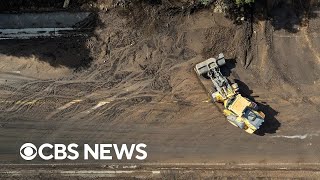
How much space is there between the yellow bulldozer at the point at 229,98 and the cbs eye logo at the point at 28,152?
31.9ft

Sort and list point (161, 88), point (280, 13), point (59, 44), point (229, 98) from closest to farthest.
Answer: point (229, 98) < point (161, 88) < point (59, 44) < point (280, 13)

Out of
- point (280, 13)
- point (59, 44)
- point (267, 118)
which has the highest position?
point (280, 13)

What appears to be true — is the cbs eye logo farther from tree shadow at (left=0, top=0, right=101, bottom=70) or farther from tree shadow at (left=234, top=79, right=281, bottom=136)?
tree shadow at (left=234, top=79, right=281, bottom=136)

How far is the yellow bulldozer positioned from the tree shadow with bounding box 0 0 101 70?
20.3 feet

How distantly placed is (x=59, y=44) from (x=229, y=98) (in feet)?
31.6

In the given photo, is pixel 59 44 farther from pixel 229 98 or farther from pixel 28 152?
pixel 229 98

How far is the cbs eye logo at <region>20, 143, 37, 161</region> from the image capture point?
93.7 feet

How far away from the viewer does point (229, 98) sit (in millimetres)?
28219

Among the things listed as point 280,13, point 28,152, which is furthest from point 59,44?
point 280,13

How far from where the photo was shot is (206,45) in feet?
96.8

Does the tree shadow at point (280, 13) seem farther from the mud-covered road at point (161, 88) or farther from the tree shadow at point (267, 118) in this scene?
the tree shadow at point (267, 118)

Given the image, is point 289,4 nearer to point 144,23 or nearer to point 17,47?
point 144,23

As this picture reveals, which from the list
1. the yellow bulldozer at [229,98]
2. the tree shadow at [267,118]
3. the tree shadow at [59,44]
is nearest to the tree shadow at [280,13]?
the yellow bulldozer at [229,98]

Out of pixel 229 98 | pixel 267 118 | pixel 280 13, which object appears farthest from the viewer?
pixel 280 13
